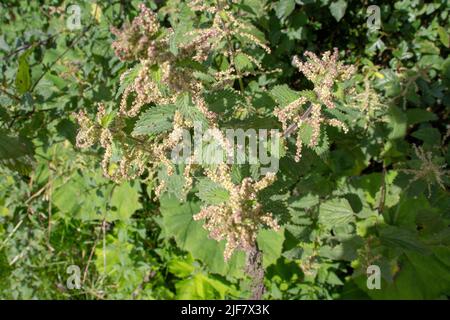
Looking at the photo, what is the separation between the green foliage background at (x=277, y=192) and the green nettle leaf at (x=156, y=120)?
392mm

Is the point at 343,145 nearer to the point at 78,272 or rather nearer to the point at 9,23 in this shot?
the point at 78,272

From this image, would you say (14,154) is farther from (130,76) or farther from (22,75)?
(130,76)

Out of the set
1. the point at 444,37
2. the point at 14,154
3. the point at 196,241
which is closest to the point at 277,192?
the point at 14,154

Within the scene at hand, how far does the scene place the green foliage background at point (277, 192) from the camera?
7.03 feet

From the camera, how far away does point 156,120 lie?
1.36 metres

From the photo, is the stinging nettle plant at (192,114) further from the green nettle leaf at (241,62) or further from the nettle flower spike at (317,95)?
the green nettle leaf at (241,62)

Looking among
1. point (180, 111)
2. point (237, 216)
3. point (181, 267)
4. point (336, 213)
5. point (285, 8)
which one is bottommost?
point (181, 267)

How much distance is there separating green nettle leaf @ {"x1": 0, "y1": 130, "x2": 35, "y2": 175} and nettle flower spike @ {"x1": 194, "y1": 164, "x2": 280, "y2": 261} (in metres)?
0.85

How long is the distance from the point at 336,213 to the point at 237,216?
1064 mm

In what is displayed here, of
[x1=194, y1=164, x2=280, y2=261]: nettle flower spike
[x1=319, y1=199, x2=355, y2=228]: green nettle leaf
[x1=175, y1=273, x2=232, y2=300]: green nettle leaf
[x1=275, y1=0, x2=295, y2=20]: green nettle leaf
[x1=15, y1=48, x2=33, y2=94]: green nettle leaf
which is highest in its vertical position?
[x1=275, y1=0, x2=295, y2=20]: green nettle leaf

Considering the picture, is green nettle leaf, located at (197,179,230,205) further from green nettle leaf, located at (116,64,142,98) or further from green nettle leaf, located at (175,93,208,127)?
green nettle leaf, located at (116,64,142,98)

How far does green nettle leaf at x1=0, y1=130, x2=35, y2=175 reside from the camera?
5.50 feet

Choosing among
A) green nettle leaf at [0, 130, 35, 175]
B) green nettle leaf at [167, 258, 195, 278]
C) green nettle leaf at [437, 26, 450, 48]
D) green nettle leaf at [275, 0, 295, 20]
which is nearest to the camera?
green nettle leaf at [0, 130, 35, 175]

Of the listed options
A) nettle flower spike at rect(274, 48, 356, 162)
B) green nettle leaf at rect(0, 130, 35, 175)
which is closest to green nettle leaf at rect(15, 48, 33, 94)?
green nettle leaf at rect(0, 130, 35, 175)
